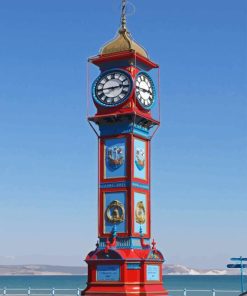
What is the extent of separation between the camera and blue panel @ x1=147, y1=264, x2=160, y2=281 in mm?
49319

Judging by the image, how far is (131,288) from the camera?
4822 centimetres

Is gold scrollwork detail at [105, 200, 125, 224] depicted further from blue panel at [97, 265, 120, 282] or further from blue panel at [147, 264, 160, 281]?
blue panel at [147, 264, 160, 281]

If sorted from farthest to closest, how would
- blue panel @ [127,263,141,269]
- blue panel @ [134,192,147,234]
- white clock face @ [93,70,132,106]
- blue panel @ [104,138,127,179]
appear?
white clock face @ [93,70,132,106]
blue panel @ [104,138,127,179]
blue panel @ [134,192,147,234]
blue panel @ [127,263,141,269]

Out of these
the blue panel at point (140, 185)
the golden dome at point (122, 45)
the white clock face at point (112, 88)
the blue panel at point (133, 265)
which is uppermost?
the golden dome at point (122, 45)

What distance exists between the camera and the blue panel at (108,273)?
48438 millimetres

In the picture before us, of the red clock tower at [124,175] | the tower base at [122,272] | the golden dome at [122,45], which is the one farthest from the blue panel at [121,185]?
the golden dome at [122,45]

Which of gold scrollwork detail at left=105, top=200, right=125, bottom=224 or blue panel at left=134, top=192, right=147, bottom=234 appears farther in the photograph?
blue panel at left=134, top=192, right=147, bottom=234

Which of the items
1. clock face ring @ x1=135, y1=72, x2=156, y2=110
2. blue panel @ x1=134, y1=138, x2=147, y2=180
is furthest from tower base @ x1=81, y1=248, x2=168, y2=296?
clock face ring @ x1=135, y1=72, x2=156, y2=110

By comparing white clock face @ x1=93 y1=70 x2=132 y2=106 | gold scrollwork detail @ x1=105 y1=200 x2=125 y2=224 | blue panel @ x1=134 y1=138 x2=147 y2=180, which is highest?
white clock face @ x1=93 y1=70 x2=132 y2=106

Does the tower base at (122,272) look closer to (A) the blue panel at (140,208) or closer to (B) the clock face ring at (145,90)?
(A) the blue panel at (140,208)

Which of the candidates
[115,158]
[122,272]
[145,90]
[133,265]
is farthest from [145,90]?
[122,272]

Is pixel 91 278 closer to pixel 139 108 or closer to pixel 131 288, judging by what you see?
pixel 131 288

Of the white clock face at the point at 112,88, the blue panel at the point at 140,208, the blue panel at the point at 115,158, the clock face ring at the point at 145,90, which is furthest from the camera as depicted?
the clock face ring at the point at 145,90

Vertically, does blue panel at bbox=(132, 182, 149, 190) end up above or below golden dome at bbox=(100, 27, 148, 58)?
below
